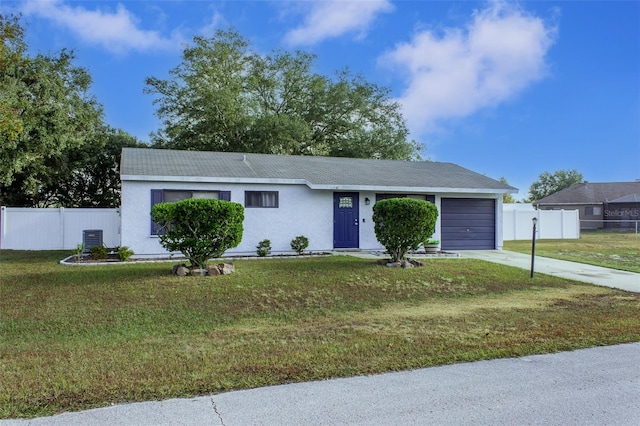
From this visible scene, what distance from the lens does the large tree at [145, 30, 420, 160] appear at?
23.5 m

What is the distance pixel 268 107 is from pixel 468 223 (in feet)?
53.0

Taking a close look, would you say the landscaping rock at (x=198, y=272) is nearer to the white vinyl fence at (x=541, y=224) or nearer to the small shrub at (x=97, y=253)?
the small shrub at (x=97, y=253)

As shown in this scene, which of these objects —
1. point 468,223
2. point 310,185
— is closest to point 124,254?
point 310,185

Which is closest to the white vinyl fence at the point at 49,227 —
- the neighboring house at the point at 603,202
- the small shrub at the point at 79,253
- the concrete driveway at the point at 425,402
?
the small shrub at the point at 79,253

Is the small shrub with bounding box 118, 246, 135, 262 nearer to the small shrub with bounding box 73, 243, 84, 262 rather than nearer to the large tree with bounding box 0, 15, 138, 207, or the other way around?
the small shrub with bounding box 73, 243, 84, 262

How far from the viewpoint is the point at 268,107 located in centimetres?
2661

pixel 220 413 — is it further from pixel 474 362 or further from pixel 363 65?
pixel 363 65

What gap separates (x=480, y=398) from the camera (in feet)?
11.0

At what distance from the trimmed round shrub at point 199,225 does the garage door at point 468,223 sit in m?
8.89

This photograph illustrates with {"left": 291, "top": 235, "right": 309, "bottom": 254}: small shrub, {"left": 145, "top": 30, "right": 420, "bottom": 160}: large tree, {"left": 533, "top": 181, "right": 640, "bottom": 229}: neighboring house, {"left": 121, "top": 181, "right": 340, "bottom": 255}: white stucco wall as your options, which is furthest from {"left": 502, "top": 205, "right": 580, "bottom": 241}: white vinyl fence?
{"left": 533, "top": 181, "right": 640, "bottom": 229}: neighboring house

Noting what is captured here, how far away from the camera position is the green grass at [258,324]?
372 cm

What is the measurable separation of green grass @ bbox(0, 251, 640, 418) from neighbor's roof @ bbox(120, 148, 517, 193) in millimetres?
3504

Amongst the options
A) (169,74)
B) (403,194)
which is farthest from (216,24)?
(403,194)

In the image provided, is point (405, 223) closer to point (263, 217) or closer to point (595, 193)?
point (263, 217)
